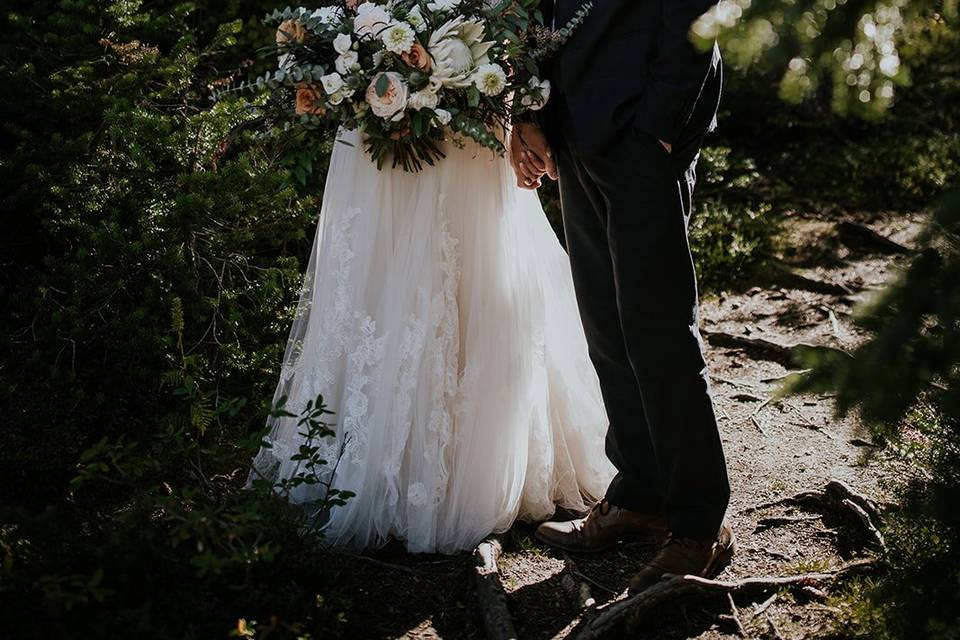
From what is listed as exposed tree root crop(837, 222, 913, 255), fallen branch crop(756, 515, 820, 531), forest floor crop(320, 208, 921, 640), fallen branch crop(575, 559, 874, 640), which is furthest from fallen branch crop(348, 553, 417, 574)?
exposed tree root crop(837, 222, 913, 255)

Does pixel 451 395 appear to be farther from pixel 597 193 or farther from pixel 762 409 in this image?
pixel 762 409

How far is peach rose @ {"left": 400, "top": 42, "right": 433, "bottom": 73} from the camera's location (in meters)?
2.95

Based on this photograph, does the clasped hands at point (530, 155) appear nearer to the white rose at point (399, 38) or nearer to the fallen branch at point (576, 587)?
the white rose at point (399, 38)

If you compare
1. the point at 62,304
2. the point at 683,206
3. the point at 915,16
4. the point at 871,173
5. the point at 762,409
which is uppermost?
the point at 871,173

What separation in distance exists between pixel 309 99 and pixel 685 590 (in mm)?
1931

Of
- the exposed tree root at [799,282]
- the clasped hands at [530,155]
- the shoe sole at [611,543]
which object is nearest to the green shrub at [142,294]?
the clasped hands at [530,155]

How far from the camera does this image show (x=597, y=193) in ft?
10.2

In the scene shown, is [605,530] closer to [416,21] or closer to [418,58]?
[418,58]

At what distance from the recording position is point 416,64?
117 inches

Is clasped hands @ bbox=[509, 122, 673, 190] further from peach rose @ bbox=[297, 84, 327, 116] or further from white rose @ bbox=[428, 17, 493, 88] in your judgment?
peach rose @ bbox=[297, 84, 327, 116]

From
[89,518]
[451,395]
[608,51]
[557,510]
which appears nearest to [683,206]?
[608,51]

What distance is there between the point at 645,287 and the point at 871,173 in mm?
5596

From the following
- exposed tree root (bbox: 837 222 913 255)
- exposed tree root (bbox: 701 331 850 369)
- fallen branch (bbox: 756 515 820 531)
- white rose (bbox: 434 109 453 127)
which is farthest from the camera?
exposed tree root (bbox: 837 222 913 255)

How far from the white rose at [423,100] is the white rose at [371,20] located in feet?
0.74
